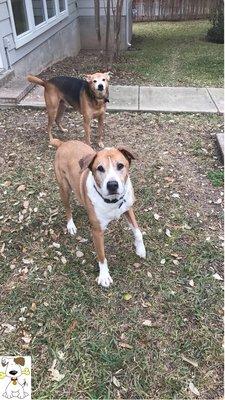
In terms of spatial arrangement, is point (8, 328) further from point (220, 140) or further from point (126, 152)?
point (220, 140)

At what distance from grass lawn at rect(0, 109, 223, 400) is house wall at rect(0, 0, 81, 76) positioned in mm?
3429

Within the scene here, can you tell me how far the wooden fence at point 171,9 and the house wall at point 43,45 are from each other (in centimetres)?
1130

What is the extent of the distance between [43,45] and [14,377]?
850cm

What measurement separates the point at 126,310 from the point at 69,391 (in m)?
0.75

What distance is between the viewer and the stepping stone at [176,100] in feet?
20.5

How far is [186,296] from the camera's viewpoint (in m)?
2.91

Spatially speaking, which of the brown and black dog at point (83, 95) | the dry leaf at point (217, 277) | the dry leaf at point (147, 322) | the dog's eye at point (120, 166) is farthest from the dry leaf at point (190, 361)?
the brown and black dog at point (83, 95)

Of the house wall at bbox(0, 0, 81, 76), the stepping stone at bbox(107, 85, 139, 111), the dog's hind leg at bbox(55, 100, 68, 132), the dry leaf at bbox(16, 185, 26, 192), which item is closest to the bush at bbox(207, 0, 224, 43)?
the house wall at bbox(0, 0, 81, 76)

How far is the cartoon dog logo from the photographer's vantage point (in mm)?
2308

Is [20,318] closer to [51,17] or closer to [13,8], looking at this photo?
[13,8]

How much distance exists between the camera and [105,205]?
8.87 feet

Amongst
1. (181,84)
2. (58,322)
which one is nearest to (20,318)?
(58,322)

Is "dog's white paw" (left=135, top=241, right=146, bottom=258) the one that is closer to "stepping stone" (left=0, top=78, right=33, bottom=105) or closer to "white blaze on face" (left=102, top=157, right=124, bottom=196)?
"white blaze on face" (left=102, top=157, right=124, bottom=196)

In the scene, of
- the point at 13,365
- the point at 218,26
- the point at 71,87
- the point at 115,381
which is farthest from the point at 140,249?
the point at 218,26
